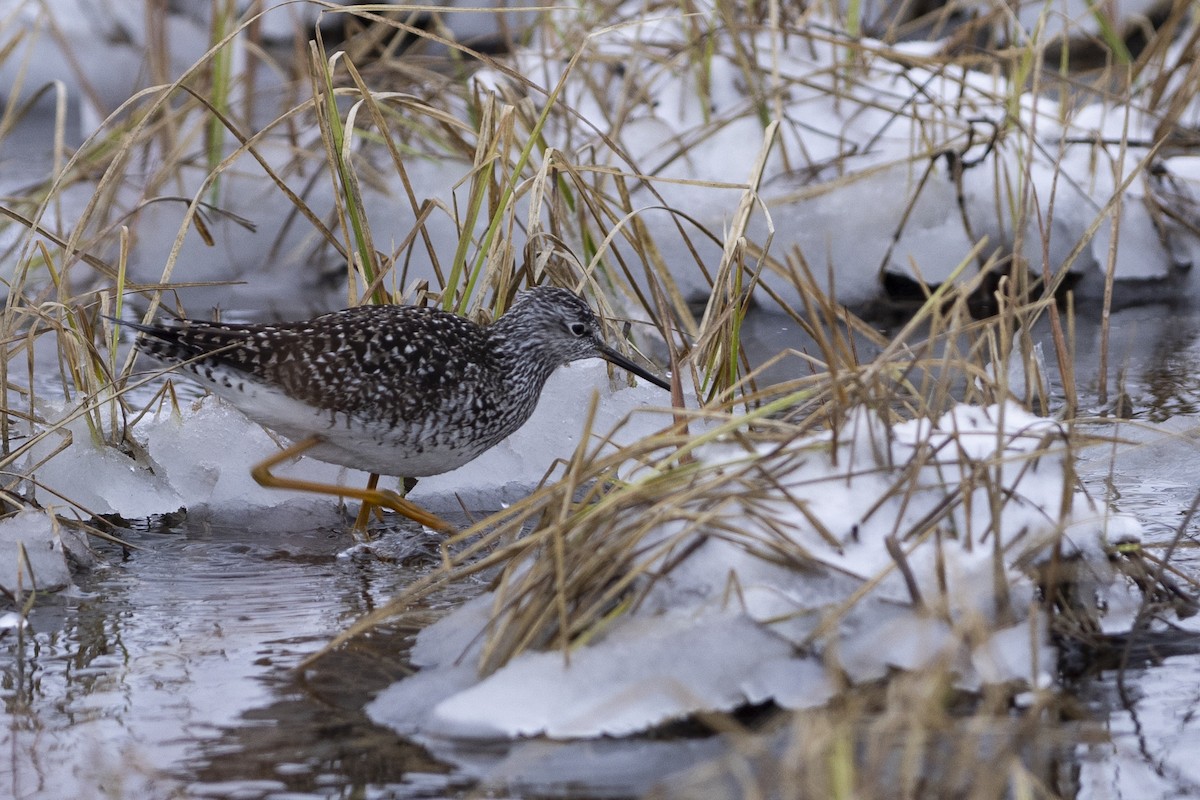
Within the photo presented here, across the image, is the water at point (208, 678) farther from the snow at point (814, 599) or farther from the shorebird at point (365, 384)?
the shorebird at point (365, 384)

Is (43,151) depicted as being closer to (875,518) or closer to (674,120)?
(674,120)

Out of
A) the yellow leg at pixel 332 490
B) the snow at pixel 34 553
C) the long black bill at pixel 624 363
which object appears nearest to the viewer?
the snow at pixel 34 553

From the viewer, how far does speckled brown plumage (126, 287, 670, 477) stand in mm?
4059

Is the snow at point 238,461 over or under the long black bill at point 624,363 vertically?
under

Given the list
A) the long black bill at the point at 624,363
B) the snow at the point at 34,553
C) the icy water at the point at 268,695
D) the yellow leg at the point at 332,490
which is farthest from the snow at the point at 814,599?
the long black bill at the point at 624,363

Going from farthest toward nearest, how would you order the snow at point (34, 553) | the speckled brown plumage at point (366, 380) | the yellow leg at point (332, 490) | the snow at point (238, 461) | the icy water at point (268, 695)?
the snow at point (238, 461) < the yellow leg at point (332, 490) < the speckled brown plumage at point (366, 380) < the snow at point (34, 553) < the icy water at point (268, 695)

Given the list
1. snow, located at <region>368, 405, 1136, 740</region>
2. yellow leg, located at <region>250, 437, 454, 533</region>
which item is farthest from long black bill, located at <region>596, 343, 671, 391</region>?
snow, located at <region>368, 405, 1136, 740</region>

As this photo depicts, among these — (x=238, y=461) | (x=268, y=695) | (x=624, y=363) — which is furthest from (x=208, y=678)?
(x=624, y=363)

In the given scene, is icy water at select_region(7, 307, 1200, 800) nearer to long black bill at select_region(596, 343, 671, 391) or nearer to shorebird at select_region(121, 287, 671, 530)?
shorebird at select_region(121, 287, 671, 530)

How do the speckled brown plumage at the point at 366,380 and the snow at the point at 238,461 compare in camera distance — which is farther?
the snow at the point at 238,461

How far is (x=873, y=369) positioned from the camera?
3.10 meters

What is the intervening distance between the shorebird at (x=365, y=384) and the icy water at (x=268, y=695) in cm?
28

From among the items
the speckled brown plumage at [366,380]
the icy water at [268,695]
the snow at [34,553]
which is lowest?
the icy water at [268,695]

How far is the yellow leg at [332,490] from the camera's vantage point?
4195 millimetres
